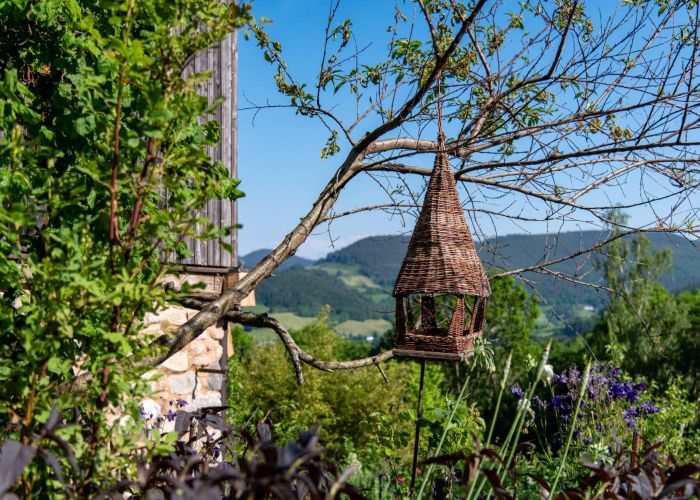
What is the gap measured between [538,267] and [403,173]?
3.35 ft

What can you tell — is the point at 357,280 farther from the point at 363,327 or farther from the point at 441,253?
the point at 441,253

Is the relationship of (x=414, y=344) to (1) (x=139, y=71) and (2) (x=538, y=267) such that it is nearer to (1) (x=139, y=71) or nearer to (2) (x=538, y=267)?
(2) (x=538, y=267)

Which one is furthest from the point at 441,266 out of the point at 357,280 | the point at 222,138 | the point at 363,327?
the point at 357,280

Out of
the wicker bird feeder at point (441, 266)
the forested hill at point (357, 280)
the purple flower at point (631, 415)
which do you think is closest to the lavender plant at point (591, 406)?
the purple flower at point (631, 415)

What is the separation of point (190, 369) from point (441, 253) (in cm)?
324

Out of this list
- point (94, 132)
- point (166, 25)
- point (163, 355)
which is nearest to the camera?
point (166, 25)

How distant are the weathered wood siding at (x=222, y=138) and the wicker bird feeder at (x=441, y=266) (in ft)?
8.28

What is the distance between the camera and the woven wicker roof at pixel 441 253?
2840 mm

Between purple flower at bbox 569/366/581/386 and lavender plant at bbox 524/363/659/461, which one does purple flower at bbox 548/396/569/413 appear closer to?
lavender plant at bbox 524/363/659/461

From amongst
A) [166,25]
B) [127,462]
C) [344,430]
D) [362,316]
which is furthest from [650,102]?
[362,316]

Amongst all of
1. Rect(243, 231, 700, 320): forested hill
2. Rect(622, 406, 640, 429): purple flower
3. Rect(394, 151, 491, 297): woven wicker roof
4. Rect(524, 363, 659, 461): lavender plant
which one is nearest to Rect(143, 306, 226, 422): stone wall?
Rect(524, 363, 659, 461): lavender plant

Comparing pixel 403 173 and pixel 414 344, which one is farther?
pixel 403 173

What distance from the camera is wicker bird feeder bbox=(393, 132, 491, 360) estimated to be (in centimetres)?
285

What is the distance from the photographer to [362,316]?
327 feet
